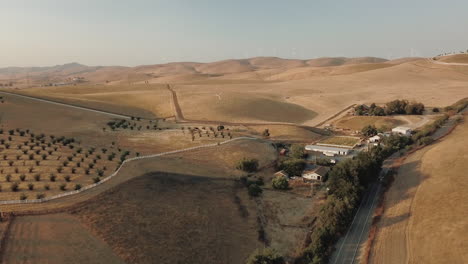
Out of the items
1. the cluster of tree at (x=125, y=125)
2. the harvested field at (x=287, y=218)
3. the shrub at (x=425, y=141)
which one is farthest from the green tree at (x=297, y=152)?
the cluster of tree at (x=125, y=125)

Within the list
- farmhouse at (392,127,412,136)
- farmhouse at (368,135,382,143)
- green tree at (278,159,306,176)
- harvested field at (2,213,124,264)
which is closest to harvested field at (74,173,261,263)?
harvested field at (2,213,124,264)

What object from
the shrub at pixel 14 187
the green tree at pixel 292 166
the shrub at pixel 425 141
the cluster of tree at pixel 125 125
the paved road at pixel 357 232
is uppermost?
the cluster of tree at pixel 125 125

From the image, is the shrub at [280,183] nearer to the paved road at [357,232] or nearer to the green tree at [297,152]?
the paved road at [357,232]

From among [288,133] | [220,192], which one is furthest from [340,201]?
[288,133]

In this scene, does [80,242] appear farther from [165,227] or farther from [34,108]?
[34,108]

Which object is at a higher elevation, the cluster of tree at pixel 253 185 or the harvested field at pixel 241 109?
the harvested field at pixel 241 109

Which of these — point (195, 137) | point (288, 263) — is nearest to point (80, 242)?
point (288, 263)

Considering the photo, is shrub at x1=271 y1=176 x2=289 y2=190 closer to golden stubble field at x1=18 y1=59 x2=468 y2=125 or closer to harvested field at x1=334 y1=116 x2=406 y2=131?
harvested field at x1=334 y1=116 x2=406 y2=131
